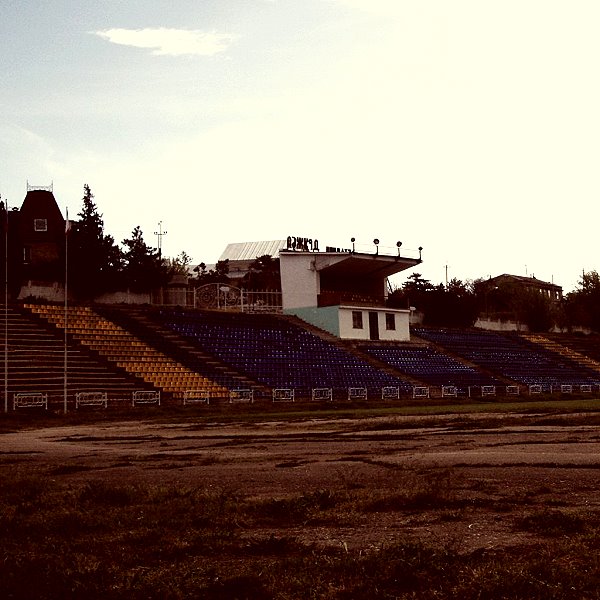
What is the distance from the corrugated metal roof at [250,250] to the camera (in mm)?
135875

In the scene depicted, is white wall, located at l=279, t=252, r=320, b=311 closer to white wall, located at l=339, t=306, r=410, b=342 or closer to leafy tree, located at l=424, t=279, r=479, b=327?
white wall, located at l=339, t=306, r=410, b=342

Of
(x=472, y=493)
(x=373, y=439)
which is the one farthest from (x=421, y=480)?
(x=373, y=439)

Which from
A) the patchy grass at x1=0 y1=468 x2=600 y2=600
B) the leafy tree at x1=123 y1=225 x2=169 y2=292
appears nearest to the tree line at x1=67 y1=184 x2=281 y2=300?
the leafy tree at x1=123 y1=225 x2=169 y2=292

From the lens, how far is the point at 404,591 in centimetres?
673

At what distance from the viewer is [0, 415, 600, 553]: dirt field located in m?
9.27

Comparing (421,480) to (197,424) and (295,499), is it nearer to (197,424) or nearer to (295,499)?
(295,499)

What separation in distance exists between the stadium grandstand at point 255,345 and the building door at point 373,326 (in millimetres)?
77

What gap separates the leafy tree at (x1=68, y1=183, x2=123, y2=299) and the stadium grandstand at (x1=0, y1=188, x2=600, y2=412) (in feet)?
4.50

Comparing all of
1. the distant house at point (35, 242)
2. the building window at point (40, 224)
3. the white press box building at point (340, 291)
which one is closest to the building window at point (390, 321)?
the white press box building at point (340, 291)

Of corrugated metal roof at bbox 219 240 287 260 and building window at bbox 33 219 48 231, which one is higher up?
corrugated metal roof at bbox 219 240 287 260

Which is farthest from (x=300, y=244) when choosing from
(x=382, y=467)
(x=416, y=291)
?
(x=382, y=467)

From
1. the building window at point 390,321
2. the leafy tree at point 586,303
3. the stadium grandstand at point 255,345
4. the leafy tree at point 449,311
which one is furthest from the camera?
the leafy tree at point 586,303

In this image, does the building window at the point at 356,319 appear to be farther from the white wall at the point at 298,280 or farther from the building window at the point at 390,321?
the white wall at the point at 298,280

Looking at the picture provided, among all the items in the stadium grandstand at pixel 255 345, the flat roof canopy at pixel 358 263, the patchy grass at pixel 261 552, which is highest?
the flat roof canopy at pixel 358 263
